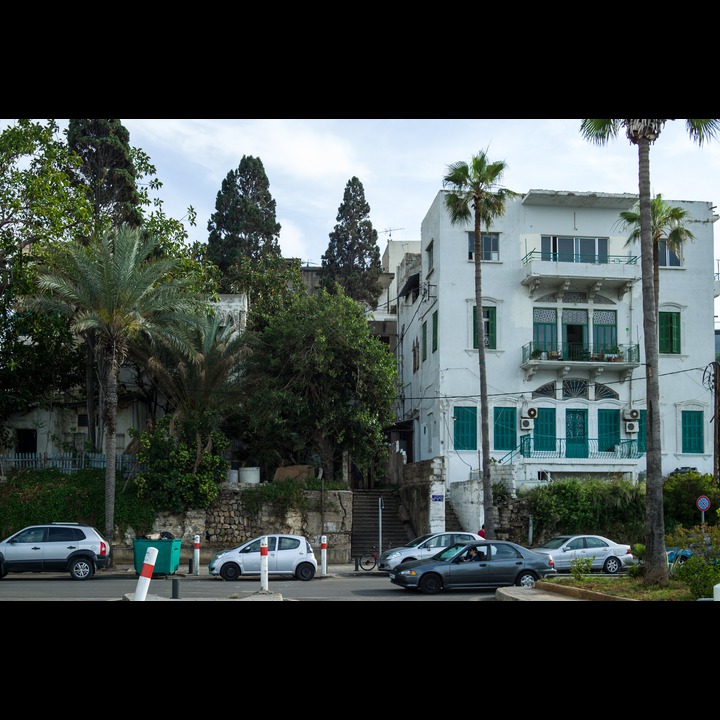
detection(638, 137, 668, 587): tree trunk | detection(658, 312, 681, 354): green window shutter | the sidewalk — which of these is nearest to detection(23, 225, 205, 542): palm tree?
the sidewalk

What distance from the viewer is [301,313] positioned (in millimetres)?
36219

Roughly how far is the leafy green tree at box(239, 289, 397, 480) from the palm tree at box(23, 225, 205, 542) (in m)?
4.61

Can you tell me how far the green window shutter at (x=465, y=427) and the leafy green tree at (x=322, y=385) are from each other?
3.25 meters

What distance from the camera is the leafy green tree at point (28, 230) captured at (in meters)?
32.0

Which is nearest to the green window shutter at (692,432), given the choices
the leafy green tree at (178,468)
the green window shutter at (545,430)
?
the green window shutter at (545,430)

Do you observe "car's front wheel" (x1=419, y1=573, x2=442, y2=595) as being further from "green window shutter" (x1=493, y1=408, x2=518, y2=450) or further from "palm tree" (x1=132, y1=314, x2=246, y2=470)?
"green window shutter" (x1=493, y1=408, x2=518, y2=450)

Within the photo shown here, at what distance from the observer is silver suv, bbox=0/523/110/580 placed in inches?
968

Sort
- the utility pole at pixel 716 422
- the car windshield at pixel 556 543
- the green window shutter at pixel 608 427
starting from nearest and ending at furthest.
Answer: the car windshield at pixel 556 543 → the utility pole at pixel 716 422 → the green window shutter at pixel 608 427

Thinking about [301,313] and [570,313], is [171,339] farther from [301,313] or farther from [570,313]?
[570,313]

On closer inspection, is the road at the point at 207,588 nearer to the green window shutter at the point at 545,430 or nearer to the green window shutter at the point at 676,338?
the green window shutter at the point at 545,430
